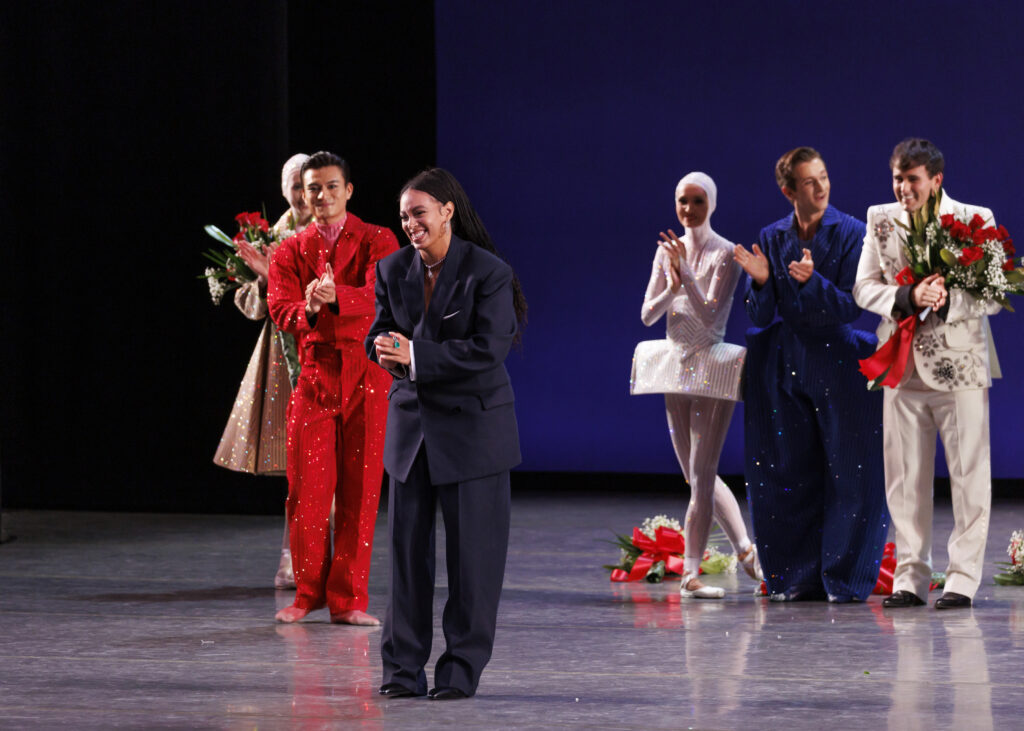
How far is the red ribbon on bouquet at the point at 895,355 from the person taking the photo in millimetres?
5246

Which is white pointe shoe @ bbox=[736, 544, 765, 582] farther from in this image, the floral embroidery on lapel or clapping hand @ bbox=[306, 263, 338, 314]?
clapping hand @ bbox=[306, 263, 338, 314]

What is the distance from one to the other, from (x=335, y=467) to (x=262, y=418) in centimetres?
96

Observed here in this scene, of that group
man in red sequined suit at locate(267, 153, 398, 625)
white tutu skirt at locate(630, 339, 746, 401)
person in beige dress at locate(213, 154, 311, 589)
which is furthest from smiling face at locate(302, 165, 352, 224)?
white tutu skirt at locate(630, 339, 746, 401)

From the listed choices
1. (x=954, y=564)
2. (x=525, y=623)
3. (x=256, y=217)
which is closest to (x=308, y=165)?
(x=256, y=217)

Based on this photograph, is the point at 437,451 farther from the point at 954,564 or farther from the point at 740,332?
the point at 740,332

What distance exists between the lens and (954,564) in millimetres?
5281

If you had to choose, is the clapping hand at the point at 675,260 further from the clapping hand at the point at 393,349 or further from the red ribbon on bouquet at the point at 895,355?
the clapping hand at the point at 393,349

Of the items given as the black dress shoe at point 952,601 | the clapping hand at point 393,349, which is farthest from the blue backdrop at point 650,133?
the clapping hand at point 393,349

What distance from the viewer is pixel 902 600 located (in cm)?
532

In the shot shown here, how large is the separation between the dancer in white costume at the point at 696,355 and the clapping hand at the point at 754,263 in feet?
0.62

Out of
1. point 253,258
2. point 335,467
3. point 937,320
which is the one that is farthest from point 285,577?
point 937,320

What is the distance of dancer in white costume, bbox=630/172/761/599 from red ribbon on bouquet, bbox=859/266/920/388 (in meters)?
0.52

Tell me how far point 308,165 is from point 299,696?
212cm

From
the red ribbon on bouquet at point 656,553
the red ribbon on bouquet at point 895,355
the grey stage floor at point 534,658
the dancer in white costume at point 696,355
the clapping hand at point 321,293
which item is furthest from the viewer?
the red ribbon on bouquet at point 656,553
